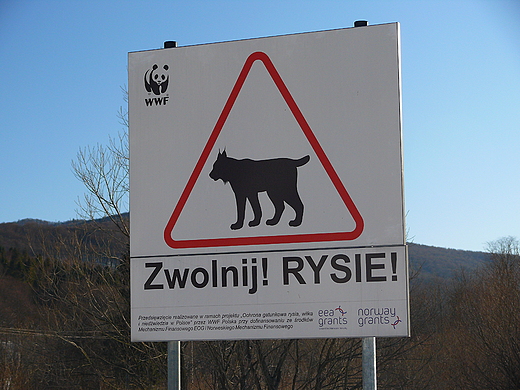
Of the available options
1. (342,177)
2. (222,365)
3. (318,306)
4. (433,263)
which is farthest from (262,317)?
(433,263)

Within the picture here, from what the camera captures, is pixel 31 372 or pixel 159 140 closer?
pixel 159 140

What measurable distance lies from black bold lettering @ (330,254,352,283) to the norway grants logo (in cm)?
150

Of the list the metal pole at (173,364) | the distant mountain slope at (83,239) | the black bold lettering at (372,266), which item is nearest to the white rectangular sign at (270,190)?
the black bold lettering at (372,266)

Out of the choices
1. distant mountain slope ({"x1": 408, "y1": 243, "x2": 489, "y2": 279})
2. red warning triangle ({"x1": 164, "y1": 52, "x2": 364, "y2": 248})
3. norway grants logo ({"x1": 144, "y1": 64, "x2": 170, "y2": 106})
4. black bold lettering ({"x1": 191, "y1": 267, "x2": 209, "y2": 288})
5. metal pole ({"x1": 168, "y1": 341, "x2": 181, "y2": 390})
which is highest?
distant mountain slope ({"x1": 408, "y1": 243, "x2": 489, "y2": 279})

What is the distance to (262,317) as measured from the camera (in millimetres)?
3688

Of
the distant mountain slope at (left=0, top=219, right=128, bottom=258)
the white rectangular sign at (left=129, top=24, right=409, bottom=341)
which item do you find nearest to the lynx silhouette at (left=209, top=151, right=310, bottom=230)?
the white rectangular sign at (left=129, top=24, right=409, bottom=341)

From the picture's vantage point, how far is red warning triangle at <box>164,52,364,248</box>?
3.62 meters

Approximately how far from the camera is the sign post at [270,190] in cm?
359

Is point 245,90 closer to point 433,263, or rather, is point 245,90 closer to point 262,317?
point 262,317

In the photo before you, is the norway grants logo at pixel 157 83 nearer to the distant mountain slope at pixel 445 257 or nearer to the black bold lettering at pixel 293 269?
the black bold lettering at pixel 293 269

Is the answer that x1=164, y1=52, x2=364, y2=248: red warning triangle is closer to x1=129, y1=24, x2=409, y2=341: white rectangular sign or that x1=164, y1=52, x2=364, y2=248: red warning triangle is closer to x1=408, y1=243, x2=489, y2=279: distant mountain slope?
x1=129, y1=24, x2=409, y2=341: white rectangular sign

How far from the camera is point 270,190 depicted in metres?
3.75

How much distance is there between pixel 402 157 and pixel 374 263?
0.65m

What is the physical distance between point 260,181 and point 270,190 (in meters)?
0.09
